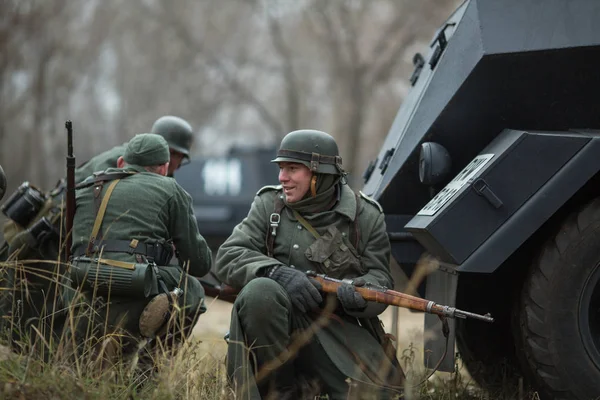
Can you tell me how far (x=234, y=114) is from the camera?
178ft

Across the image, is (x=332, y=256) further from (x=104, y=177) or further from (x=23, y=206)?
(x=23, y=206)

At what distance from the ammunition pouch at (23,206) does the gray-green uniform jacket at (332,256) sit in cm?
172

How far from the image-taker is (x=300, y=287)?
436cm

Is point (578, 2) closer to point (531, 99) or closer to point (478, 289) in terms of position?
point (531, 99)

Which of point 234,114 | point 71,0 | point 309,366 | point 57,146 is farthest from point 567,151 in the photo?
point 234,114

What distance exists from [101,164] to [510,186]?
2951 mm

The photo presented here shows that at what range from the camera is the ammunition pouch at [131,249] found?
498cm

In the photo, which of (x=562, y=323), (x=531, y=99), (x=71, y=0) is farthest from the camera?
(x=71, y=0)

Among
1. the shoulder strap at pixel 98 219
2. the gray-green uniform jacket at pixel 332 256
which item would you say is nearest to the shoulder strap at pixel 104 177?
the shoulder strap at pixel 98 219

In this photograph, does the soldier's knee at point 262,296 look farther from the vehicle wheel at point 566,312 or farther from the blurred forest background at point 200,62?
the blurred forest background at point 200,62

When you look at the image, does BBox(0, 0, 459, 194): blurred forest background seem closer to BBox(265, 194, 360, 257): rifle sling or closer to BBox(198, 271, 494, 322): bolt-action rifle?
BBox(265, 194, 360, 257): rifle sling

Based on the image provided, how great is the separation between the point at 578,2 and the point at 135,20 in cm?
2974

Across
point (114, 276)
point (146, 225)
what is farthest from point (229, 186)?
point (114, 276)

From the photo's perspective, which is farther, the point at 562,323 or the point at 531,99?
the point at 531,99
